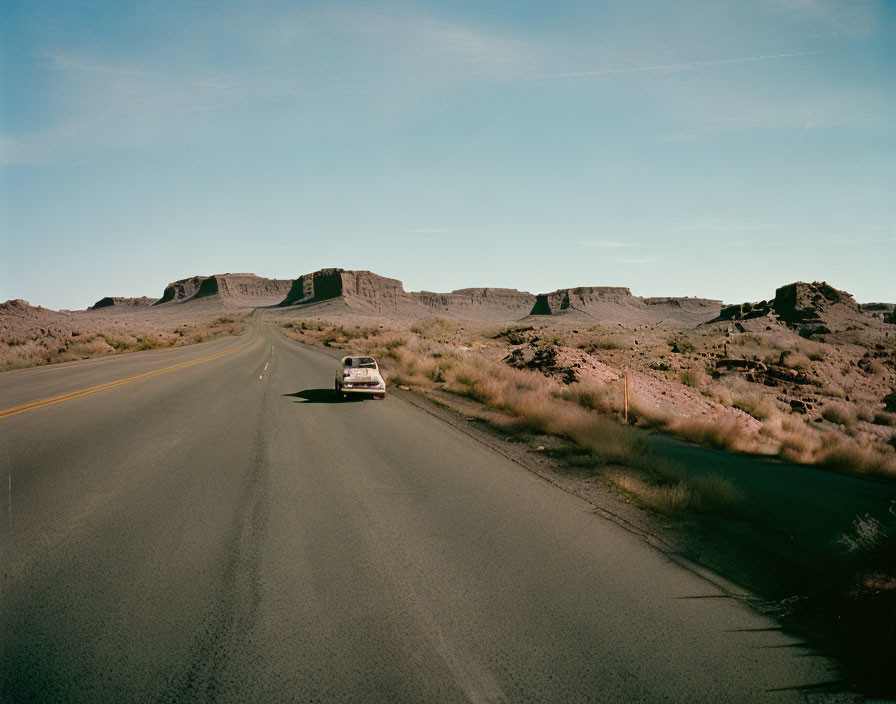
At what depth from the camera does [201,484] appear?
22.1ft

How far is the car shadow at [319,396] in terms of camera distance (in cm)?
1512

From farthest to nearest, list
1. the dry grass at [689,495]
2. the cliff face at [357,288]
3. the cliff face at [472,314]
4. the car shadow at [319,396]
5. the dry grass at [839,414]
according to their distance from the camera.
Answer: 1. the cliff face at [357,288]
2. the cliff face at [472,314]
3. the dry grass at [839,414]
4. the car shadow at [319,396]
5. the dry grass at [689,495]

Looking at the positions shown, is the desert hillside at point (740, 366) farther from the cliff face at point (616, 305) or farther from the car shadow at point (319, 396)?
the cliff face at point (616, 305)

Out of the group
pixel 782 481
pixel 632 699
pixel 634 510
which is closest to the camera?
pixel 632 699

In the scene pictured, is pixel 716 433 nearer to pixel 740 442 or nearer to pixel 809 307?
pixel 740 442

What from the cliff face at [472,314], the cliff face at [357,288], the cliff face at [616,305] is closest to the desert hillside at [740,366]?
the cliff face at [616,305]

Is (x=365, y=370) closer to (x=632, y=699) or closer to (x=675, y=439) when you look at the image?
(x=675, y=439)

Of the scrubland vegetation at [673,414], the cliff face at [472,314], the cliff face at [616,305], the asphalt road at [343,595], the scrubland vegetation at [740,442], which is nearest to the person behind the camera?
the asphalt road at [343,595]

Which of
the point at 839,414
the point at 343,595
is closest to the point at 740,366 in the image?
the point at 839,414

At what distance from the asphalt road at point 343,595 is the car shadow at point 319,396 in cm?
710

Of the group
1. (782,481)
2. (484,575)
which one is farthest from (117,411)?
(782,481)

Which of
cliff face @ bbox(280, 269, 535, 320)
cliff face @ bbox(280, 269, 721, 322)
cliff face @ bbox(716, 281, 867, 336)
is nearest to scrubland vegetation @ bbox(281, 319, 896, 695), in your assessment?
cliff face @ bbox(716, 281, 867, 336)

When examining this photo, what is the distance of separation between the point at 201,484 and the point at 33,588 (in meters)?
2.76

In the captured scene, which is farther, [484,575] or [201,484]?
[201,484]
